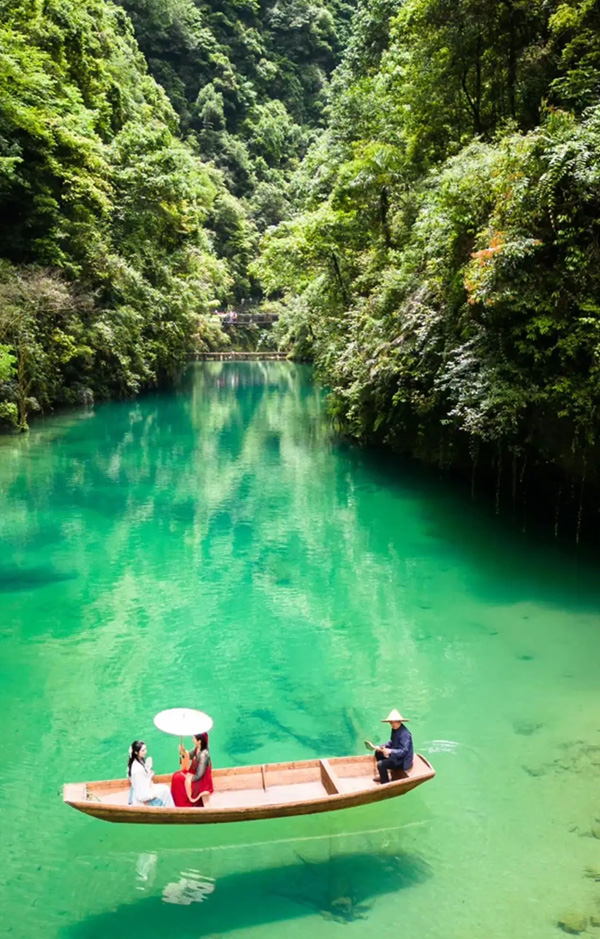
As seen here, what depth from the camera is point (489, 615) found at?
11.5 m

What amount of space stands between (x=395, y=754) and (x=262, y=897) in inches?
64.6

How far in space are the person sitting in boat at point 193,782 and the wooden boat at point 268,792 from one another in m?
0.10

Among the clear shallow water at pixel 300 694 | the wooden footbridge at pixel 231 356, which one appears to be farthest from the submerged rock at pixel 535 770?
the wooden footbridge at pixel 231 356

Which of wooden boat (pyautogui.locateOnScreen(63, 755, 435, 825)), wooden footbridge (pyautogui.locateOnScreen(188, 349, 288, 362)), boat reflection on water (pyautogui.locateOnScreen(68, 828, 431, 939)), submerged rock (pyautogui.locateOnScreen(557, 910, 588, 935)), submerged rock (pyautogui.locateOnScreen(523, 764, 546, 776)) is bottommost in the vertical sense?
boat reflection on water (pyautogui.locateOnScreen(68, 828, 431, 939))

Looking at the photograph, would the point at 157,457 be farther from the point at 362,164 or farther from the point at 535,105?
the point at 535,105

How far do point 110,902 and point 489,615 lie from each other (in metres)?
7.23

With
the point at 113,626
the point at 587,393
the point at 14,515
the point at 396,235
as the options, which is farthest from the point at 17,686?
the point at 396,235

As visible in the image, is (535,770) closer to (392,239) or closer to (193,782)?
(193,782)

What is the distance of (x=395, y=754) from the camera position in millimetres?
6770

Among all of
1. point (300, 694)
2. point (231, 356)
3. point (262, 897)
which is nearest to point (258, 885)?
point (262, 897)

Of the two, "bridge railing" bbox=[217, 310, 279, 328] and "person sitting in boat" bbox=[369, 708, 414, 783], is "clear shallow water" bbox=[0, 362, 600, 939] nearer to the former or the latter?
"person sitting in boat" bbox=[369, 708, 414, 783]

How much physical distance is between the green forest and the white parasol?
871 centimetres

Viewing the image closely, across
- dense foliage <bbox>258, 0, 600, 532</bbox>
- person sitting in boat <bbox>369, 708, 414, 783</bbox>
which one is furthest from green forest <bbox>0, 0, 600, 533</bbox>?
person sitting in boat <bbox>369, 708, 414, 783</bbox>

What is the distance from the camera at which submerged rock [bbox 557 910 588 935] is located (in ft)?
18.2
